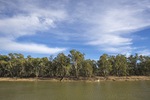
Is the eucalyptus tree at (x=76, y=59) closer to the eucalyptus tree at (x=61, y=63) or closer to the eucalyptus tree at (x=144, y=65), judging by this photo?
the eucalyptus tree at (x=61, y=63)

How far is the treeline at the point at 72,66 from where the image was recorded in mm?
100688

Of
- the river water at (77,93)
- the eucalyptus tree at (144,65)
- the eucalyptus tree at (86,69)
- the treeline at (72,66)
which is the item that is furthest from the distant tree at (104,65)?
the river water at (77,93)

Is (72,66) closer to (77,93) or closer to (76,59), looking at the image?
(76,59)

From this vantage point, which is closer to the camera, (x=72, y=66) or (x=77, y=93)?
(x=77, y=93)

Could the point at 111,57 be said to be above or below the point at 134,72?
above

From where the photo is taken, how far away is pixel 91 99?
32562 millimetres

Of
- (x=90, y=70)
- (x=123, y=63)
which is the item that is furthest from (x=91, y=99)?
(x=123, y=63)

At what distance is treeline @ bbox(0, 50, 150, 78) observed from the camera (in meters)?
101

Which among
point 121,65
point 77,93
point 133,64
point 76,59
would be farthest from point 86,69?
point 77,93

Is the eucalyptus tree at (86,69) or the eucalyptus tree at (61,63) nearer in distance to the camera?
the eucalyptus tree at (86,69)

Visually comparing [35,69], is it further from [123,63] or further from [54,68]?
[123,63]

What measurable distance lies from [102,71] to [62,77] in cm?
2144

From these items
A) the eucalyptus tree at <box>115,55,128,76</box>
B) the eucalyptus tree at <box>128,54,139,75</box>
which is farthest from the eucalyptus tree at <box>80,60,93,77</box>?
the eucalyptus tree at <box>128,54,139,75</box>

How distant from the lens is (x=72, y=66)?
103m
